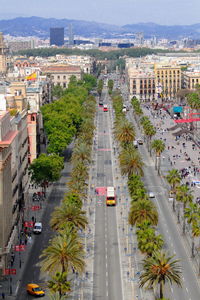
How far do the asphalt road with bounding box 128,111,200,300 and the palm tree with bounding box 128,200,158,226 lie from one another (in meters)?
5.00

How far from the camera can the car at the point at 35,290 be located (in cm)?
6856

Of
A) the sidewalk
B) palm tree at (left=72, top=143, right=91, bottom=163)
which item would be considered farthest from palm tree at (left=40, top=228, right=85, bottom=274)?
palm tree at (left=72, top=143, right=91, bottom=163)

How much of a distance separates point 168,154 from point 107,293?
83.9 meters

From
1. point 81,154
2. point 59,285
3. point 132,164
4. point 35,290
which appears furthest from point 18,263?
point 81,154

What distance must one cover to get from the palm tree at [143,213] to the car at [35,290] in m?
15.8

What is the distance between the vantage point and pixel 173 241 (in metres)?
86.2

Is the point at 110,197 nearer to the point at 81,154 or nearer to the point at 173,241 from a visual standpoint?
the point at 81,154

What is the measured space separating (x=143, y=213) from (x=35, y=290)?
1772 centimetres

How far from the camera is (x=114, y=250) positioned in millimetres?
83188

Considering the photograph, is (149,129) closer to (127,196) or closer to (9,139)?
(127,196)

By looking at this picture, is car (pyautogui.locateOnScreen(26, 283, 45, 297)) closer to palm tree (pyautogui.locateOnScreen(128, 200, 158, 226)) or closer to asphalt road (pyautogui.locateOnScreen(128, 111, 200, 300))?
asphalt road (pyautogui.locateOnScreen(128, 111, 200, 300))

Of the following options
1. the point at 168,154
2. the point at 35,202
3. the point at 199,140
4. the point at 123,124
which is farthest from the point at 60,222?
the point at 199,140

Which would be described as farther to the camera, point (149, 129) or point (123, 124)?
point (149, 129)

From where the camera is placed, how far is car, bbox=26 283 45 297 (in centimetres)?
6856
